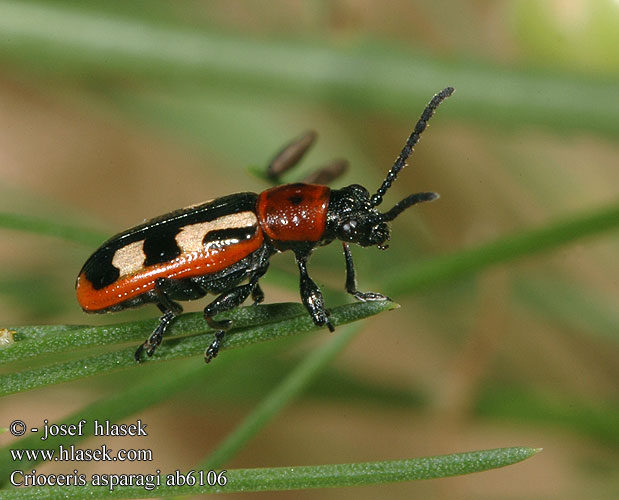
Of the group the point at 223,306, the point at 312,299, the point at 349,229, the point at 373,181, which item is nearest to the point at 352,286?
the point at 349,229

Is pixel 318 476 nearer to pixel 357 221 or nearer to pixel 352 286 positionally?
pixel 352 286

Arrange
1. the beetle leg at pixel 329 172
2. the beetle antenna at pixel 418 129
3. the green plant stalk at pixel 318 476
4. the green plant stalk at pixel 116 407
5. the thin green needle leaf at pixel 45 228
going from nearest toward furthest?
the green plant stalk at pixel 318 476 → the green plant stalk at pixel 116 407 → the thin green needle leaf at pixel 45 228 → the beetle antenna at pixel 418 129 → the beetle leg at pixel 329 172

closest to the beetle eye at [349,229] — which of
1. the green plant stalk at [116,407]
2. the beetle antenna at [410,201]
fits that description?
the beetle antenna at [410,201]

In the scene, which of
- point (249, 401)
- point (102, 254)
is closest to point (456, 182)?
point (249, 401)

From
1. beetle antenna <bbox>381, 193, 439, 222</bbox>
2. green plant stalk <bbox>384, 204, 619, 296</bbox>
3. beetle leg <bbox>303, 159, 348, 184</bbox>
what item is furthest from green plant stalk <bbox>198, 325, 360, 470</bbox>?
beetle leg <bbox>303, 159, 348, 184</bbox>

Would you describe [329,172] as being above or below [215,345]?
above

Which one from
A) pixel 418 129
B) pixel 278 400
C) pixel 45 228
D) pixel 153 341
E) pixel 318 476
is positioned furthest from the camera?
pixel 418 129

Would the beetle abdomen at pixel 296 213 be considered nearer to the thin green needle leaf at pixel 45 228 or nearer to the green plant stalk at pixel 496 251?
the green plant stalk at pixel 496 251

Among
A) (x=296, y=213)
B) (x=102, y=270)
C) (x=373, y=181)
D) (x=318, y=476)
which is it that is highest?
(x=373, y=181)
